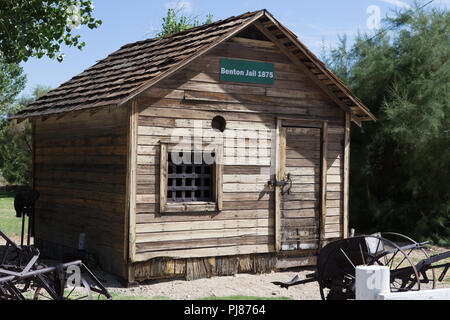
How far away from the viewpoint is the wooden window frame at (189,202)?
34.4 ft

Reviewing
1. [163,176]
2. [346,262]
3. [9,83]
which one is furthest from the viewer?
[9,83]

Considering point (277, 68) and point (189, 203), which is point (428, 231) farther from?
point (189, 203)

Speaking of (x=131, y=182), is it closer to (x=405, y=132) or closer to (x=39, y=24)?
(x=39, y=24)

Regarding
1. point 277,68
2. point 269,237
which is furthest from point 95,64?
point 269,237

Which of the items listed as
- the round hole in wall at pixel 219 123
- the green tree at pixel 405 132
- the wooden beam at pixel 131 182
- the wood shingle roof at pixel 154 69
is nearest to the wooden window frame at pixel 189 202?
the round hole in wall at pixel 219 123

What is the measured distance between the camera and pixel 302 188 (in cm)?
1233

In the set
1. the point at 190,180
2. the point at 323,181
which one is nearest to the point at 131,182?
the point at 190,180

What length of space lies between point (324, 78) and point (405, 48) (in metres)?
8.43

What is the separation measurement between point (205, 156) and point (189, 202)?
0.94 metres

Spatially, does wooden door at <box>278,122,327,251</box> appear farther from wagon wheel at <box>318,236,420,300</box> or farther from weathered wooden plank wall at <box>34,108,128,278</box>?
wagon wheel at <box>318,236,420,300</box>

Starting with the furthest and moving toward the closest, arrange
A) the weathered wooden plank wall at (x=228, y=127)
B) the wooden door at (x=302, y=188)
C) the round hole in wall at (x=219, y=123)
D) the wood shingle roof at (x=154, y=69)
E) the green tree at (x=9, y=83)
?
the green tree at (x=9, y=83) → the wooden door at (x=302, y=188) → the round hole in wall at (x=219, y=123) → the wood shingle roof at (x=154, y=69) → the weathered wooden plank wall at (x=228, y=127)

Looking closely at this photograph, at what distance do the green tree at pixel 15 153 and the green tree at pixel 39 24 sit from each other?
73.4 ft

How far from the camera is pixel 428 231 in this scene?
18.3 metres

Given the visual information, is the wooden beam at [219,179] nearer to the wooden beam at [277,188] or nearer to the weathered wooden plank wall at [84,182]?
the wooden beam at [277,188]
